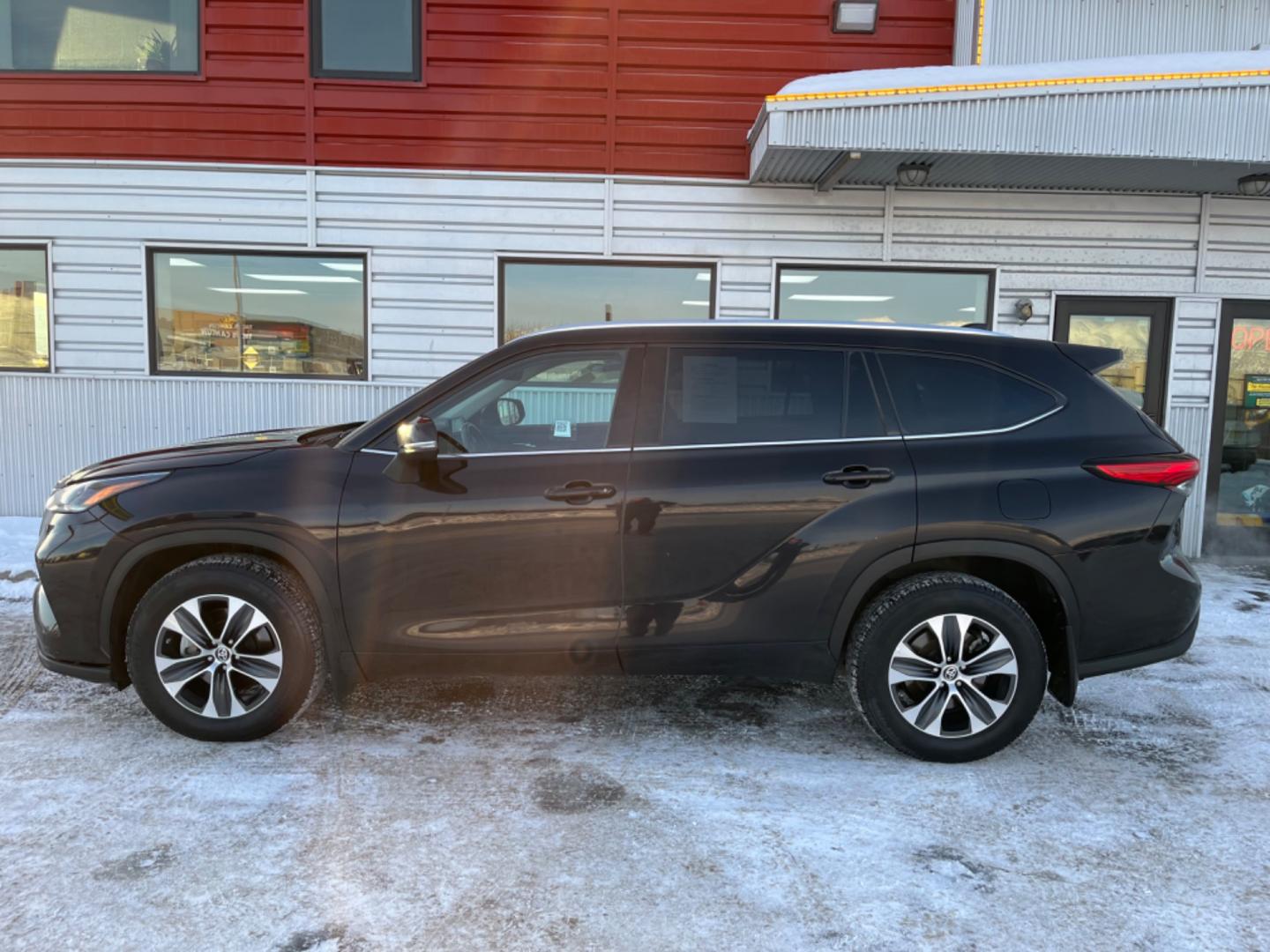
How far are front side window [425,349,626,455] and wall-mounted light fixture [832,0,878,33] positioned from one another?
18.0 ft

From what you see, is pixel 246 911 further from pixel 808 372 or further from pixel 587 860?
pixel 808 372

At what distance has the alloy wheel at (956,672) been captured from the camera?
3.38 meters

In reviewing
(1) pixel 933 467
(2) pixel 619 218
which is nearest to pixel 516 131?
(2) pixel 619 218

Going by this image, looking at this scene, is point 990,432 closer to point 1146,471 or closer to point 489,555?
point 1146,471

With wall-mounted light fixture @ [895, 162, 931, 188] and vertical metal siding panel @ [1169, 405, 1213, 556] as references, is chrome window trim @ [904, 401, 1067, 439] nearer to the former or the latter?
wall-mounted light fixture @ [895, 162, 931, 188]

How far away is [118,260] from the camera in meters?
7.75

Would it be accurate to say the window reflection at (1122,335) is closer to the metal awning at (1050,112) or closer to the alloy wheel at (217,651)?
the metal awning at (1050,112)

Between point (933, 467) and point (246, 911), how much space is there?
9.26 ft

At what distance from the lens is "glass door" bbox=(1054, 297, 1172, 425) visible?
774cm

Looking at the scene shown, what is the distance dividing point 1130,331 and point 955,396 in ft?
17.9

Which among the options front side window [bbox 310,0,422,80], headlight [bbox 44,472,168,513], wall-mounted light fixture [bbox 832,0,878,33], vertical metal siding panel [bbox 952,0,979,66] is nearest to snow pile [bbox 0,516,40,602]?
headlight [bbox 44,472,168,513]

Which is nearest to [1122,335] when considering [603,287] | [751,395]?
[603,287]

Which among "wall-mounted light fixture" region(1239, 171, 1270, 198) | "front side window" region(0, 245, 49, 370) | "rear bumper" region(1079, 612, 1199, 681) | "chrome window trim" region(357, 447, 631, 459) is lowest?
"rear bumper" region(1079, 612, 1199, 681)

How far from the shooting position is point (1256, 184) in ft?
22.8
